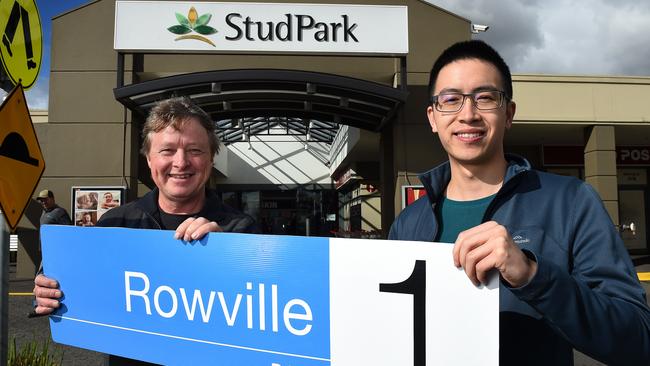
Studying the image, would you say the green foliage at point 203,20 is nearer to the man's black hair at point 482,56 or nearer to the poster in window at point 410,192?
the poster in window at point 410,192

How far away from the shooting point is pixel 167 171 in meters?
2.11

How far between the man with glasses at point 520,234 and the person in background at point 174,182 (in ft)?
3.14

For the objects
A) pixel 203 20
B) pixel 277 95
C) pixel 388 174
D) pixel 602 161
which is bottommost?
pixel 388 174

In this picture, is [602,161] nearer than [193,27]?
No

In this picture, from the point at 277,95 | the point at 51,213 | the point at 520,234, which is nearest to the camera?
the point at 520,234

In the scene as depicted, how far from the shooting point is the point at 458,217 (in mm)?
1741

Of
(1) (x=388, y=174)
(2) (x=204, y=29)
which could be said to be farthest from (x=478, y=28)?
(2) (x=204, y=29)

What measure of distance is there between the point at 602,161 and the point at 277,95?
9.10 meters

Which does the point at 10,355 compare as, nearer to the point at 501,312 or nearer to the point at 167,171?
the point at 167,171

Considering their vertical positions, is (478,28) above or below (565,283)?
above

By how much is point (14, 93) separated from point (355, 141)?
42.5 ft

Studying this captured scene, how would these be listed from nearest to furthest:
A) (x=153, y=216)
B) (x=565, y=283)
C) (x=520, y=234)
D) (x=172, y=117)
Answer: (x=565, y=283) → (x=520, y=234) → (x=172, y=117) → (x=153, y=216)

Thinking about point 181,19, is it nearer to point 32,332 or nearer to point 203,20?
point 203,20

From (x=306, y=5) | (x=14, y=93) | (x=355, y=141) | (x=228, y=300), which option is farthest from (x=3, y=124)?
(x=355, y=141)
